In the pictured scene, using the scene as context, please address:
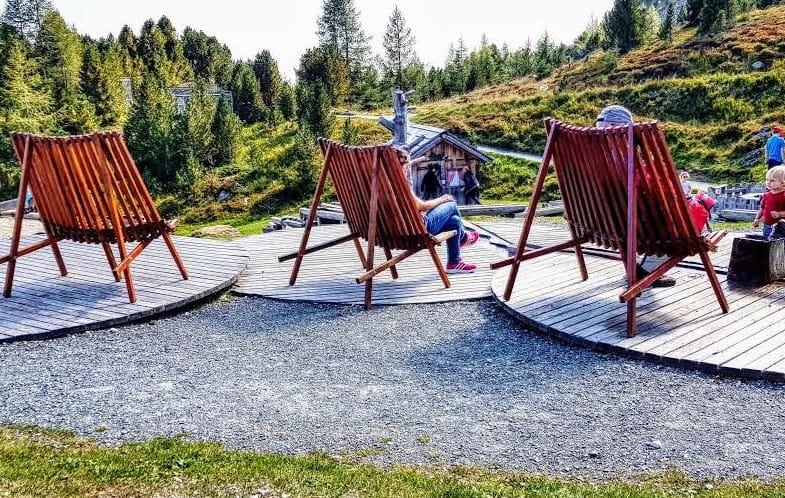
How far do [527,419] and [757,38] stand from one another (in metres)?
49.7

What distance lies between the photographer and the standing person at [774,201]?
24.9 feet

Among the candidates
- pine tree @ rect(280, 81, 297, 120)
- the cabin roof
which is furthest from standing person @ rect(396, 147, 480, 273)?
pine tree @ rect(280, 81, 297, 120)

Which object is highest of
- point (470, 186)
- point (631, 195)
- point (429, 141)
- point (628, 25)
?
point (628, 25)

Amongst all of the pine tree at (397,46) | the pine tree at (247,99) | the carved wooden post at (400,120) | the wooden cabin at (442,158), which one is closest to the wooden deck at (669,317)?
the carved wooden post at (400,120)

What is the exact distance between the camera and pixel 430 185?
1014 inches

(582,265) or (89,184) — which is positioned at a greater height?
(89,184)

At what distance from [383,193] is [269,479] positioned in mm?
4259

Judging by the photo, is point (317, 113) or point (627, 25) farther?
point (627, 25)

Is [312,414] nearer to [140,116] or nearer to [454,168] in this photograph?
[454,168]

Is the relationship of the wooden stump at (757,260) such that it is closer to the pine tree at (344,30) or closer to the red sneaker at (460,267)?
the red sneaker at (460,267)

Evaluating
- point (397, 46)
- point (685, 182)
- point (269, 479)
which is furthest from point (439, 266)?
point (397, 46)

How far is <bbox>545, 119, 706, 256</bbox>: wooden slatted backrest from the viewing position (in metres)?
6.04

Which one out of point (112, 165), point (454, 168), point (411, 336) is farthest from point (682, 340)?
point (454, 168)

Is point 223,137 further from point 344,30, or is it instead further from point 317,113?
point 344,30
